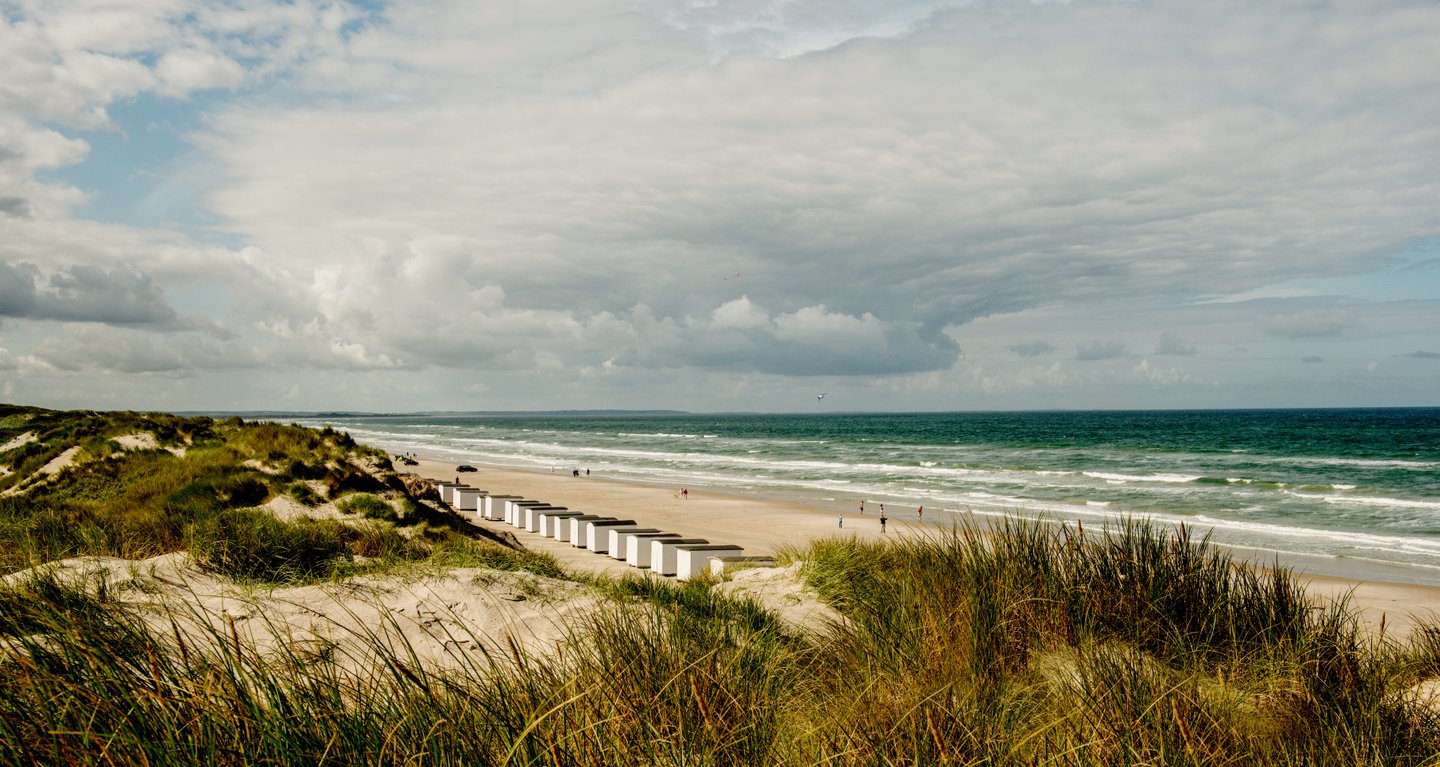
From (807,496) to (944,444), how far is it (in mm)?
40004

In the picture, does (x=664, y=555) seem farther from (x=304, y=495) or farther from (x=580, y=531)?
(x=304, y=495)

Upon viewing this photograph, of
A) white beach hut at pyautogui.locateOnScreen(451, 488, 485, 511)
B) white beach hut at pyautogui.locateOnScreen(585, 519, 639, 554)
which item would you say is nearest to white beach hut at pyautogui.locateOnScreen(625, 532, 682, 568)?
white beach hut at pyautogui.locateOnScreen(585, 519, 639, 554)

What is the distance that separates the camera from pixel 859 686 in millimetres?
4035

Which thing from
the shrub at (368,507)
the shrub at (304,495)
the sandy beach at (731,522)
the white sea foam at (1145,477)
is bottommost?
the sandy beach at (731,522)

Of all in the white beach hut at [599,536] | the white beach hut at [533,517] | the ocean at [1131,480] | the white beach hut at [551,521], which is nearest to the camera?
the white beach hut at [599,536]

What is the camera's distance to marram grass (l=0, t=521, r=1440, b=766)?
2.52 m

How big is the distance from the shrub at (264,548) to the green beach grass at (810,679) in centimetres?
4

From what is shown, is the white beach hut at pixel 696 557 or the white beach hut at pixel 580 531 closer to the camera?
the white beach hut at pixel 696 557

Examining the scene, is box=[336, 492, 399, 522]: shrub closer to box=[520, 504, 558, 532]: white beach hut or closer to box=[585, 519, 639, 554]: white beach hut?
box=[585, 519, 639, 554]: white beach hut

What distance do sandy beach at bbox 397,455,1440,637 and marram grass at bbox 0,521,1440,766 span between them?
4438 millimetres

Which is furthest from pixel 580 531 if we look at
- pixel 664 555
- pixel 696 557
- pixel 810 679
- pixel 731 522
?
pixel 810 679

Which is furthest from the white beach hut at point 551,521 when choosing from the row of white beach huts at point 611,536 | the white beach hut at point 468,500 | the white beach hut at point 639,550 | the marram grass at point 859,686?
the marram grass at point 859,686

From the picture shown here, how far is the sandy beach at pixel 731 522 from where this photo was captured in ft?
45.9

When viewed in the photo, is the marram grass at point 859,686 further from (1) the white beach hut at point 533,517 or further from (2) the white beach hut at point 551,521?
(1) the white beach hut at point 533,517
